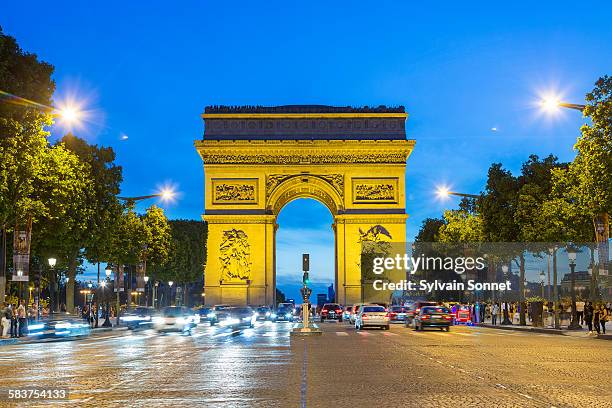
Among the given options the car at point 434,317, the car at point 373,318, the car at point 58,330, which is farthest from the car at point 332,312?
the car at point 58,330

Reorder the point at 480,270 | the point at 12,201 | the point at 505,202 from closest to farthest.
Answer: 1. the point at 12,201
2. the point at 505,202
3. the point at 480,270

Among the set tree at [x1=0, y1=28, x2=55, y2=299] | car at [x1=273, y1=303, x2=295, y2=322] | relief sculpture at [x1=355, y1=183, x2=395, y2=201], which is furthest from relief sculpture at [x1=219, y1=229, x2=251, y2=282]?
tree at [x1=0, y1=28, x2=55, y2=299]

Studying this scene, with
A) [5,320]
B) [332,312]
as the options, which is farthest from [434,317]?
[332,312]

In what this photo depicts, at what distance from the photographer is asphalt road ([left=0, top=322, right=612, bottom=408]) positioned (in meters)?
13.9

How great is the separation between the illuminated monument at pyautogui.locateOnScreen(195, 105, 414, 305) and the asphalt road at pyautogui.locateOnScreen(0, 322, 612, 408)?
5457cm

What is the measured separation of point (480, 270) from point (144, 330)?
118 ft

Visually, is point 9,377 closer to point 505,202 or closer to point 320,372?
point 320,372

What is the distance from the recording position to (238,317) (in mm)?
62844

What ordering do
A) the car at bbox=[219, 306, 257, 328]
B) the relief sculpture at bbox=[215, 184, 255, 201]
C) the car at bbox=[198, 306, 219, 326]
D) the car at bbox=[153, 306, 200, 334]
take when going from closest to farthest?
the car at bbox=[153, 306, 200, 334] < the car at bbox=[219, 306, 257, 328] < the car at bbox=[198, 306, 219, 326] < the relief sculpture at bbox=[215, 184, 255, 201]

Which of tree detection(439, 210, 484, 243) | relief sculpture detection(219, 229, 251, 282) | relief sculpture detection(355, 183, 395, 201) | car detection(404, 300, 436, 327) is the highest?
relief sculpture detection(355, 183, 395, 201)

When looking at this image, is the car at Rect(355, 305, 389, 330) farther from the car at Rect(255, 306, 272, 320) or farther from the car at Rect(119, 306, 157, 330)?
the car at Rect(255, 306, 272, 320)

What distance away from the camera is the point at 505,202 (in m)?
61.0

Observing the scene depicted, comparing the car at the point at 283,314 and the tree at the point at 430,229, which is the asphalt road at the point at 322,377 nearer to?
the car at the point at 283,314

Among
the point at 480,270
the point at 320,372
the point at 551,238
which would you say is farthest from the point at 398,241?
the point at 320,372
